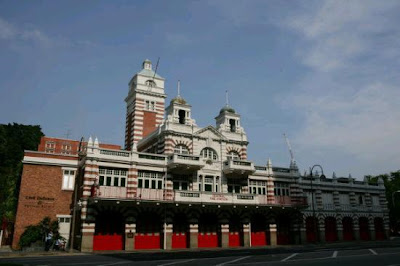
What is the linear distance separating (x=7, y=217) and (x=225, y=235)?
86.8 feet

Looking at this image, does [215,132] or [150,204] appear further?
[215,132]

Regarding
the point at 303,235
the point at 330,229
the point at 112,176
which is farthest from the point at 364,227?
the point at 112,176

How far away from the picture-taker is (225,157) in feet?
142

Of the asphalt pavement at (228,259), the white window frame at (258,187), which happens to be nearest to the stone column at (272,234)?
the white window frame at (258,187)

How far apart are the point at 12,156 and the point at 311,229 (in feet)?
171

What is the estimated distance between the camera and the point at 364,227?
5222 cm

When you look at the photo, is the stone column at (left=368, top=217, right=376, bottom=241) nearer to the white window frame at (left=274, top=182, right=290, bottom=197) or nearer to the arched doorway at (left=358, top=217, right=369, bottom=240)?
the arched doorway at (left=358, top=217, right=369, bottom=240)

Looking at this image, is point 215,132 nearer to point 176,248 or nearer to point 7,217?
point 176,248

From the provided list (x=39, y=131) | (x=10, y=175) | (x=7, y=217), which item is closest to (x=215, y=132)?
(x=7, y=217)

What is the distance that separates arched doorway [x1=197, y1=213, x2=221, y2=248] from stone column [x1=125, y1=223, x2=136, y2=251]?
772 cm

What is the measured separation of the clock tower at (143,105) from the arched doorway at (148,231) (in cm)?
1360

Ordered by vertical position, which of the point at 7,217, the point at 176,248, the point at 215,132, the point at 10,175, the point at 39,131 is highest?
the point at 39,131

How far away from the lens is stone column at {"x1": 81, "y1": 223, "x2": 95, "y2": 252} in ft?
109

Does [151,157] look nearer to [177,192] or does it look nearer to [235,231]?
[177,192]
